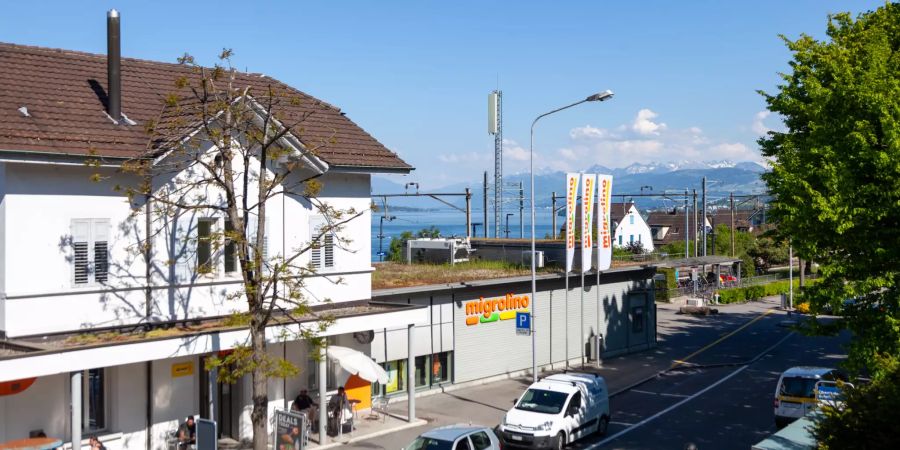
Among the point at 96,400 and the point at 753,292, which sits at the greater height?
the point at 96,400

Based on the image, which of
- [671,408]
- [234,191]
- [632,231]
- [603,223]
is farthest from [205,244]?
[632,231]

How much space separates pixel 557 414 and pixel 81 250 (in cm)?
1185

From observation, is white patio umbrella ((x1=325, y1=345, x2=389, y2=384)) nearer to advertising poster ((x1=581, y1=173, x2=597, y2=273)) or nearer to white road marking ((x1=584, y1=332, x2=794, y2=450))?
white road marking ((x1=584, y1=332, x2=794, y2=450))

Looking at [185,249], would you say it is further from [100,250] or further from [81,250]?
[81,250]

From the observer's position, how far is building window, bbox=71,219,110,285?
19172mm

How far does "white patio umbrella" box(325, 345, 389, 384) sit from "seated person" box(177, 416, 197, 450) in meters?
3.91

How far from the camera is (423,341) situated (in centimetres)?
2853

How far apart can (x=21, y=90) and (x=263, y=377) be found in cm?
879

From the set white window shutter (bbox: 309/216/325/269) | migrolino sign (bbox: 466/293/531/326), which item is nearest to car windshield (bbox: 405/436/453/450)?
white window shutter (bbox: 309/216/325/269)

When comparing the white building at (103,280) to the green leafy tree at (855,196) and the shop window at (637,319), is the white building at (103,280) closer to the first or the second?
the green leafy tree at (855,196)

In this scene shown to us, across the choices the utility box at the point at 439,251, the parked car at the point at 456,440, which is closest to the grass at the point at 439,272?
the utility box at the point at 439,251

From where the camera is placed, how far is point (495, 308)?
31.4 meters

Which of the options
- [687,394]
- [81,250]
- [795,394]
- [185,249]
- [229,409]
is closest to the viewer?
[81,250]

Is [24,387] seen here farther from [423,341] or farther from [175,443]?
[423,341]
